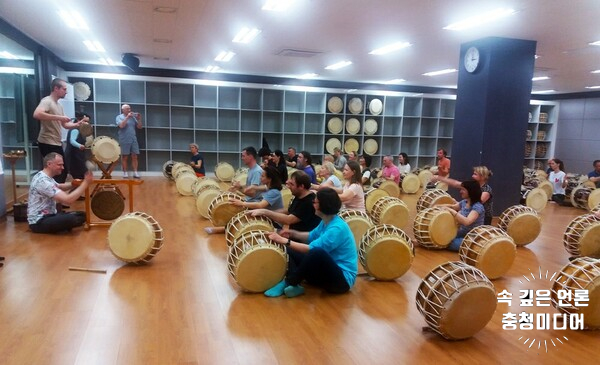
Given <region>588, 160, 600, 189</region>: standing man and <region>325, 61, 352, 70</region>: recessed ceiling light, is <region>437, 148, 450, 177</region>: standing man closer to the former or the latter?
<region>325, 61, 352, 70</region>: recessed ceiling light

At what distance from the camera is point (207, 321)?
11.6ft

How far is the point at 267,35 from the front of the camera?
8.19 m

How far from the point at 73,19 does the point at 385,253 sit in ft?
21.3

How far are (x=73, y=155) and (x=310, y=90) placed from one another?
8357mm

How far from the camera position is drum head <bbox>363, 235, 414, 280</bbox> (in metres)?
4.46

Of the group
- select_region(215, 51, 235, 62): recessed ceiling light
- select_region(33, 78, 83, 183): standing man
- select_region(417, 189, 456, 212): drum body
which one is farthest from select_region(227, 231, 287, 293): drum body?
select_region(215, 51, 235, 62): recessed ceiling light

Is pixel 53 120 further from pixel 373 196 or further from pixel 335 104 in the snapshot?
pixel 335 104

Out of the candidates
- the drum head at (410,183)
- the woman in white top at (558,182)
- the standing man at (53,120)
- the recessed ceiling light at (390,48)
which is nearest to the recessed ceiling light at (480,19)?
the recessed ceiling light at (390,48)

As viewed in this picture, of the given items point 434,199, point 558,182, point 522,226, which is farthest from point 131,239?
point 558,182

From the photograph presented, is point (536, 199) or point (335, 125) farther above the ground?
point (335, 125)

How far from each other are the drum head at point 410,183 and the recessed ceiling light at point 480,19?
4.89 meters

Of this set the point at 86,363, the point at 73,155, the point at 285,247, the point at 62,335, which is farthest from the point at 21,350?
the point at 73,155

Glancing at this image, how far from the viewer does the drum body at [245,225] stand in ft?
15.9

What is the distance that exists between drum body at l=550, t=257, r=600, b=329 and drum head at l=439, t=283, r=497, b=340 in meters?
0.83
